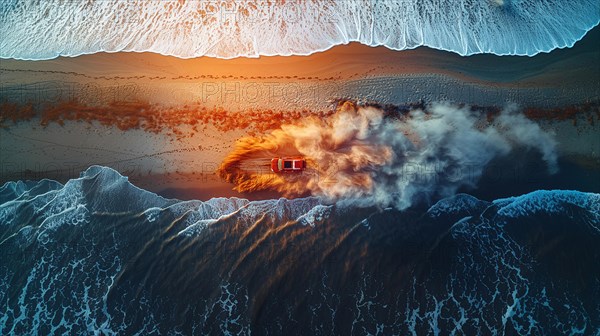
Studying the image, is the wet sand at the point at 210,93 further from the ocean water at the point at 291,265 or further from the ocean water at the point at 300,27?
the ocean water at the point at 291,265

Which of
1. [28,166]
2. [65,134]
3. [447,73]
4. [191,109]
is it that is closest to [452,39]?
[447,73]

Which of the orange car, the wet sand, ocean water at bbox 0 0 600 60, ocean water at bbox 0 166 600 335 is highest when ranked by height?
ocean water at bbox 0 0 600 60

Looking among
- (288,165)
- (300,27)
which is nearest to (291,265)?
(288,165)

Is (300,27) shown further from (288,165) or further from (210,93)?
(288,165)

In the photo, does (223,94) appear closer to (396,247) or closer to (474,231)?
(396,247)

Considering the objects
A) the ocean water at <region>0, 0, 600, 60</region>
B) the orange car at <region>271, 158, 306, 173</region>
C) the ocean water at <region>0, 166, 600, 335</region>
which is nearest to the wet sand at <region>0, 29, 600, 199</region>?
the ocean water at <region>0, 0, 600, 60</region>

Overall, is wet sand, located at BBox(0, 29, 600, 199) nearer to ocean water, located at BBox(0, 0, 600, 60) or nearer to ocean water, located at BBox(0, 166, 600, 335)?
ocean water, located at BBox(0, 0, 600, 60)

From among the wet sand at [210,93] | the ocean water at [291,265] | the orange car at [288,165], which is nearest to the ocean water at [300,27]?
the wet sand at [210,93]

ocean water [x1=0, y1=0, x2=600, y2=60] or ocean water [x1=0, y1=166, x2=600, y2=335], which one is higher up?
ocean water [x1=0, y1=0, x2=600, y2=60]

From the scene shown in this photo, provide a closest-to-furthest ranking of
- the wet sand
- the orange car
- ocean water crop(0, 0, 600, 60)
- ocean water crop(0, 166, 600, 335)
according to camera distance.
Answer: ocean water crop(0, 166, 600, 335), the orange car, the wet sand, ocean water crop(0, 0, 600, 60)
